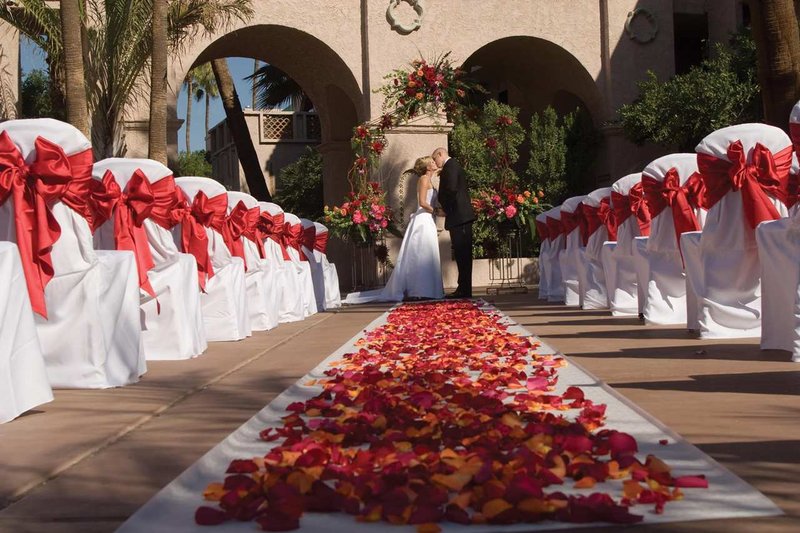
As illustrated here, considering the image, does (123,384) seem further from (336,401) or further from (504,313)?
(504,313)

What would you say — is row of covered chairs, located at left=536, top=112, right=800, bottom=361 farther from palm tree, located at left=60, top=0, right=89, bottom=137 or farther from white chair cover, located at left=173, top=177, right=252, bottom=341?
palm tree, located at left=60, top=0, right=89, bottom=137

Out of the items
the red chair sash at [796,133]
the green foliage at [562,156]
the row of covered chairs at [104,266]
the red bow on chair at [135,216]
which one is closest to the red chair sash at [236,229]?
the row of covered chairs at [104,266]

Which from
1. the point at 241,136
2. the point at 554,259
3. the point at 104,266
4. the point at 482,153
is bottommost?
the point at 554,259

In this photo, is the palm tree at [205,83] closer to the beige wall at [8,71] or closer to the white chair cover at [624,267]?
the beige wall at [8,71]

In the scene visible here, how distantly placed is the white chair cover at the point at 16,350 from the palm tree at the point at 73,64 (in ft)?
25.3

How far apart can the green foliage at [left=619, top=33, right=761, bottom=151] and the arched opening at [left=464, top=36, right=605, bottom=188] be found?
173 cm

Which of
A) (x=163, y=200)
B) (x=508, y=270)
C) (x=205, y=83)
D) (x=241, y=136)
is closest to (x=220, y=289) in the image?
(x=163, y=200)

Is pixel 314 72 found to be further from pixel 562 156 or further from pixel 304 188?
pixel 304 188

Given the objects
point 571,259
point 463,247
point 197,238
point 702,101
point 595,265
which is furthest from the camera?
point 702,101

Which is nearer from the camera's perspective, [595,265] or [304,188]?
[595,265]

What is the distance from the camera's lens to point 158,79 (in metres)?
14.1

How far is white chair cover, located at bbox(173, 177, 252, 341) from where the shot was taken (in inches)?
A: 332

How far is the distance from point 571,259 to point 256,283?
4.52m

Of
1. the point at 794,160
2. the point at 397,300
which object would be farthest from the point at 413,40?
the point at 794,160
